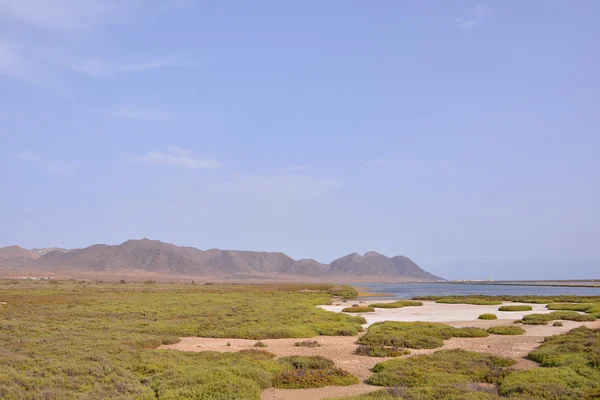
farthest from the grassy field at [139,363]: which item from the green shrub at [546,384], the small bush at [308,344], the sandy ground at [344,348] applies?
the green shrub at [546,384]

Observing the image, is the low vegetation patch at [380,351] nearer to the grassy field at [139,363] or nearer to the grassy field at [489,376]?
the grassy field at [489,376]

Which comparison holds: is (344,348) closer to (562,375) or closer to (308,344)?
(308,344)

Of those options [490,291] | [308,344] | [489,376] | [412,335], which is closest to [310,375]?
[489,376]

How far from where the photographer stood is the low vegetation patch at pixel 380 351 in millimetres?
21578

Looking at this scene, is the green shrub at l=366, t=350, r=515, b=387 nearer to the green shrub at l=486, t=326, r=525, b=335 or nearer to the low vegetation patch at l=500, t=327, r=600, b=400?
the low vegetation patch at l=500, t=327, r=600, b=400

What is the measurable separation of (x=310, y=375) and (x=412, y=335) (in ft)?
36.5

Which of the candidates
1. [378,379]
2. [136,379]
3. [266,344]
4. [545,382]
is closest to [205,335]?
[266,344]

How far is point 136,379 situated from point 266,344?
9.42m

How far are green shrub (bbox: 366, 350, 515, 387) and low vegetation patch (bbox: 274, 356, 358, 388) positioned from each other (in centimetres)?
99

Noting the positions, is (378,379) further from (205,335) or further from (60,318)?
(60,318)

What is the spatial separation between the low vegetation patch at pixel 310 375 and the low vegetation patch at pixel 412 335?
22.1 feet

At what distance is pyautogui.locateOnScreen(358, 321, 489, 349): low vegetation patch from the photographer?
2430 cm

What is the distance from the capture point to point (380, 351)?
21.8 metres

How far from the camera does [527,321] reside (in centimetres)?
3516
